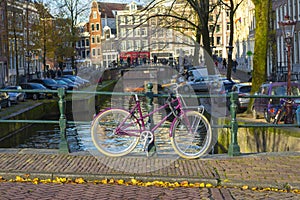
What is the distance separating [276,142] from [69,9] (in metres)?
45.8

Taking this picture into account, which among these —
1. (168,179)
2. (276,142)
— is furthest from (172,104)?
(276,142)

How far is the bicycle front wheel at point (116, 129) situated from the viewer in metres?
8.65

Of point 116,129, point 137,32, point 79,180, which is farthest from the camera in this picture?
point 137,32

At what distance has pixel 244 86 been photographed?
25.2 metres

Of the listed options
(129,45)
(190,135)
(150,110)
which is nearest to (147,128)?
(150,110)

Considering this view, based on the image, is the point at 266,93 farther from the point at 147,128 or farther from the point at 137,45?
the point at 147,128

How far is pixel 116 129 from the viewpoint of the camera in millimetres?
8781

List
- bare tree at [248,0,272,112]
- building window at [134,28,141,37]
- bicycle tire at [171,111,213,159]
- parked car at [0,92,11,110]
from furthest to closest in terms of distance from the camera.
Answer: parked car at [0,92,11,110] < building window at [134,28,141,37] < bare tree at [248,0,272,112] < bicycle tire at [171,111,213,159]

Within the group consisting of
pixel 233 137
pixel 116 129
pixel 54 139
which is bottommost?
pixel 54 139

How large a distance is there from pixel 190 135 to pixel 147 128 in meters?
0.72

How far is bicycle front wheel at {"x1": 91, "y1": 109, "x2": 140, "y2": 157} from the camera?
8648mm

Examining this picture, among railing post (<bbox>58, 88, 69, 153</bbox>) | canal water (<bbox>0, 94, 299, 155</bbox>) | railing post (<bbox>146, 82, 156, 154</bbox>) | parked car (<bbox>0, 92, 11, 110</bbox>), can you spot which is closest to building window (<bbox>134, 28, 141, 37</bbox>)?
canal water (<bbox>0, 94, 299, 155</bbox>)

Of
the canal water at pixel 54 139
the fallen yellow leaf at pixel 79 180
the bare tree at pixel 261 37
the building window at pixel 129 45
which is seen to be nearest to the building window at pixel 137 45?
the building window at pixel 129 45

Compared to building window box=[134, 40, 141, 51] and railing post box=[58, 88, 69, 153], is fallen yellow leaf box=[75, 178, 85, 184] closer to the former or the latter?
railing post box=[58, 88, 69, 153]
